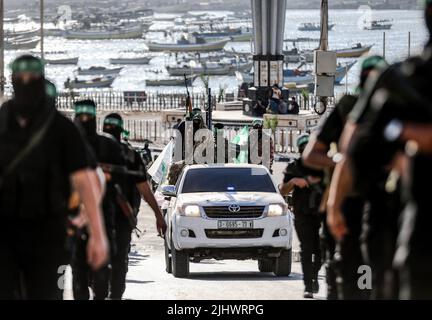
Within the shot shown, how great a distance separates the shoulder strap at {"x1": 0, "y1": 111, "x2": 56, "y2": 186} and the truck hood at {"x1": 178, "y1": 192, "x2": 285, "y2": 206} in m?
10.7

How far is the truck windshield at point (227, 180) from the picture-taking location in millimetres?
20141

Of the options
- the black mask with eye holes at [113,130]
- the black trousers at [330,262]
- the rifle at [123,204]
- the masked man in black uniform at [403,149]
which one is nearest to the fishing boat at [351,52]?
the black mask with eye holes at [113,130]

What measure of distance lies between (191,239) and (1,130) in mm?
10589

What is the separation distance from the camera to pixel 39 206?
896 cm

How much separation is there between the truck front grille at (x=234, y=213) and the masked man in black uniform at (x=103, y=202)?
244 inches

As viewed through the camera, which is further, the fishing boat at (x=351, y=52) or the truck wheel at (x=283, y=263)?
the fishing boat at (x=351, y=52)

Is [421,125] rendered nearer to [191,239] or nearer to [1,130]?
[1,130]

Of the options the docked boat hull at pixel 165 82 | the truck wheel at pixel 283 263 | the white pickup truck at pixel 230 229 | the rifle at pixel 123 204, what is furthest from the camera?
the docked boat hull at pixel 165 82

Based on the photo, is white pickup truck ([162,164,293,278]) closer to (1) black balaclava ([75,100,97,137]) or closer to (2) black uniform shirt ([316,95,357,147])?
(1) black balaclava ([75,100,97,137])

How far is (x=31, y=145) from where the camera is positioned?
891cm

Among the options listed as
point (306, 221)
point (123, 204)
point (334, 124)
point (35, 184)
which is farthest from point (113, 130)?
point (35, 184)

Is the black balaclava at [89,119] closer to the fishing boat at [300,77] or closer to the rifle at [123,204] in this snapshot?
the rifle at [123,204]
